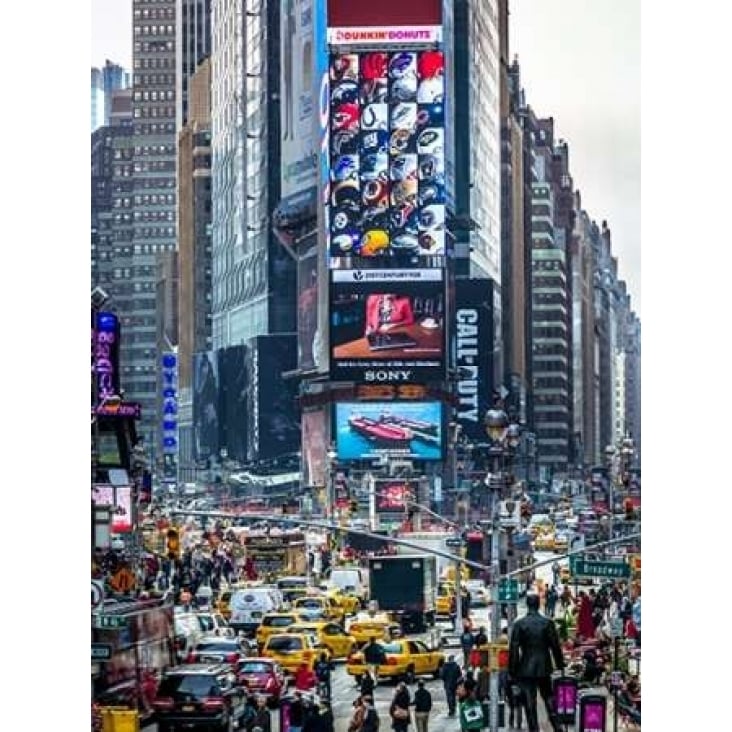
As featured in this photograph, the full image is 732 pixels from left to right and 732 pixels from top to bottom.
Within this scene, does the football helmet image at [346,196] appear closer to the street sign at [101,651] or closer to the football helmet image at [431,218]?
the football helmet image at [431,218]

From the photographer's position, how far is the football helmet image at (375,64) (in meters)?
12.8

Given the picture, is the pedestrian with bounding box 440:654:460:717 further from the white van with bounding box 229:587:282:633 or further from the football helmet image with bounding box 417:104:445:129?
the football helmet image with bounding box 417:104:445:129

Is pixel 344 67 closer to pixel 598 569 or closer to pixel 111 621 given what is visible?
pixel 598 569

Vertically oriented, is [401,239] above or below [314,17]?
below

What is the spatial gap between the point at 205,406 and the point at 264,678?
1.02m

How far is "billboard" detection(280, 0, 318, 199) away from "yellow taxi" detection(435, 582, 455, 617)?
60.4 inches

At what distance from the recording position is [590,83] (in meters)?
12.7

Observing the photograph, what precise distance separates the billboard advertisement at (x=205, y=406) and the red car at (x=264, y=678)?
0.77 m

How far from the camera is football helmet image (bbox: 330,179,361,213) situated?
1284cm
